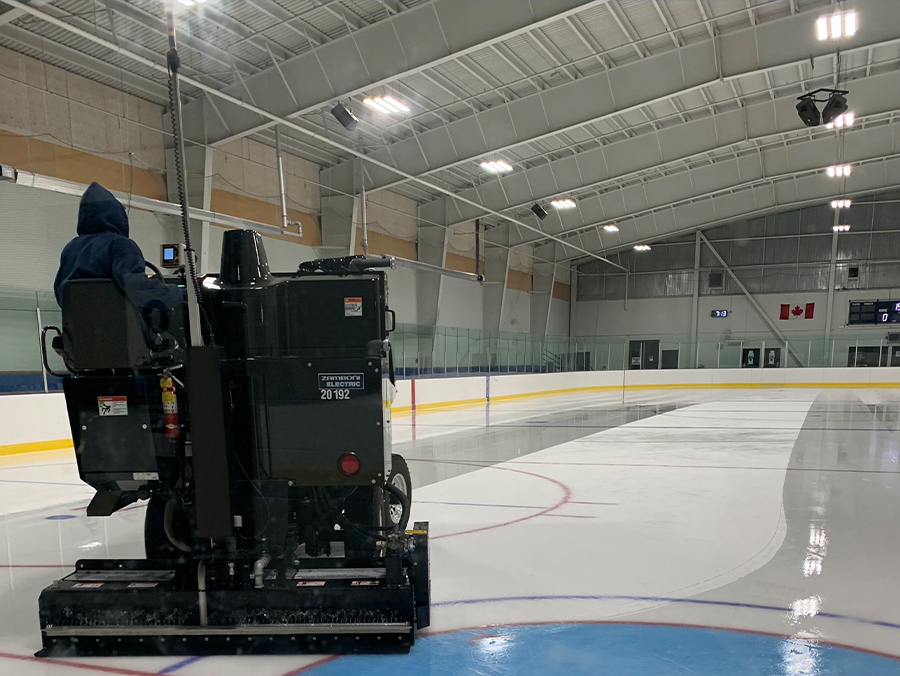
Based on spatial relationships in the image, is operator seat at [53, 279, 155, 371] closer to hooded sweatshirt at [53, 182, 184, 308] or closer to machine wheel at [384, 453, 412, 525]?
hooded sweatshirt at [53, 182, 184, 308]

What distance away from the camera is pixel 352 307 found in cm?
236

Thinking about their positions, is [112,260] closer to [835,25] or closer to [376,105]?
[376,105]

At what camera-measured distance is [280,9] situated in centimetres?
1050

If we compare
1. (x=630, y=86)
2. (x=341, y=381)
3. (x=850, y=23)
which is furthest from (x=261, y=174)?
(x=341, y=381)

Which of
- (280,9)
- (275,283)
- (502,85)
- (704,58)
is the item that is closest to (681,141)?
(704,58)

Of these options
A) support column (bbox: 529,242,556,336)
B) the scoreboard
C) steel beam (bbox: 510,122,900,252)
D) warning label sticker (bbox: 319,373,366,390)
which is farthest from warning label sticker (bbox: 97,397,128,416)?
the scoreboard

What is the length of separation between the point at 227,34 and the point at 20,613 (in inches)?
423

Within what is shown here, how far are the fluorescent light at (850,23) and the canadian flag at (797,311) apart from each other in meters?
20.0

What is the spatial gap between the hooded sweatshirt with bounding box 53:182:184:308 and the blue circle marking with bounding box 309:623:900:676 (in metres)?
1.57

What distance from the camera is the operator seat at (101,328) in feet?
7.61

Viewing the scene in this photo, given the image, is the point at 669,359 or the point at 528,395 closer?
the point at 528,395

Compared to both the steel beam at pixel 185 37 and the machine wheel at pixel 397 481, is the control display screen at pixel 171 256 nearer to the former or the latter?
the machine wheel at pixel 397 481

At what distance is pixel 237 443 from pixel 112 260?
0.88 m

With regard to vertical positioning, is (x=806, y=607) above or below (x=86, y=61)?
below
